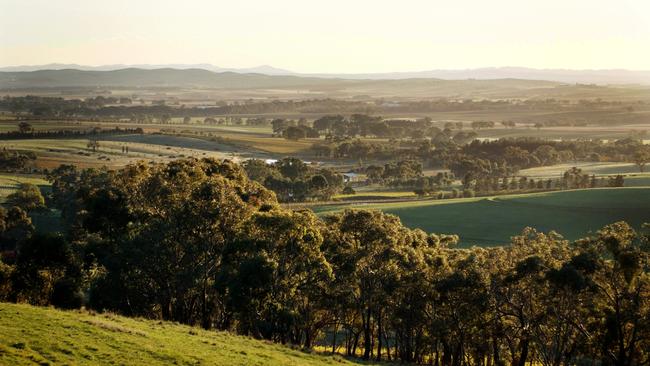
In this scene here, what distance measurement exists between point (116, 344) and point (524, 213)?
76.7 metres

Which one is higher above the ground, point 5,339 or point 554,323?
point 5,339

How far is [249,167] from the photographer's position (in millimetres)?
127312

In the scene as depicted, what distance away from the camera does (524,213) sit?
313 ft

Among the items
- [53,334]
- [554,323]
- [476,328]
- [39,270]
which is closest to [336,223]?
[476,328]

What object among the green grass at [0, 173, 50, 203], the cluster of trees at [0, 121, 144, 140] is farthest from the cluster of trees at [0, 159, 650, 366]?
the cluster of trees at [0, 121, 144, 140]

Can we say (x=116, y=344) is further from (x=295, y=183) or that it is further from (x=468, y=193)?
(x=468, y=193)

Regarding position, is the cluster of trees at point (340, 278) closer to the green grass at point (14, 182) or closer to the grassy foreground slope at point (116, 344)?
the grassy foreground slope at point (116, 344)

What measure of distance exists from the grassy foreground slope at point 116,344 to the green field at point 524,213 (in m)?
54.4

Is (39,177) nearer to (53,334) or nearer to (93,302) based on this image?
(93,302)

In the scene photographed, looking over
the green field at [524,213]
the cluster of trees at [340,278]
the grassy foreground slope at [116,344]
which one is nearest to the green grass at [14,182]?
the green field at [524,213]

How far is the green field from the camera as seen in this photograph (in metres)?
88.1

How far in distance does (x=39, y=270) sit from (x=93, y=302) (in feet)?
15.1

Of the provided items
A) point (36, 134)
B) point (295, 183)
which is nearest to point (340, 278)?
point (295, 183)

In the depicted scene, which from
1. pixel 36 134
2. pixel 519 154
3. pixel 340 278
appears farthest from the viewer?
pixel 36 134
